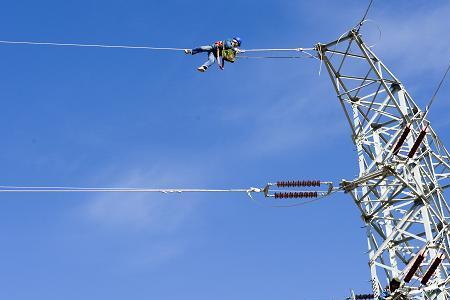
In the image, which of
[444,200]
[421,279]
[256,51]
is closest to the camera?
[421,279]

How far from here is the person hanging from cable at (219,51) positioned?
23234mm

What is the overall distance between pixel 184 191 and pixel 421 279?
22.0 feet

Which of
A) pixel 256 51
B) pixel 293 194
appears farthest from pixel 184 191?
pixel 256 51

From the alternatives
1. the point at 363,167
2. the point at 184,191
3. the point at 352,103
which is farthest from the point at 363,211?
the point at 184,191

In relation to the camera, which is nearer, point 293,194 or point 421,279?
point 421,279

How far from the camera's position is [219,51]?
23578mm

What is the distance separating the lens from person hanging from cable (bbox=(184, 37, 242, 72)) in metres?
23.2

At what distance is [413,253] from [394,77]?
16.7ft

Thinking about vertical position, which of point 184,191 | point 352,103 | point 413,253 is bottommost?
point 413,253

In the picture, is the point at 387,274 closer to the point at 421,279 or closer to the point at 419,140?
the point at 421,279

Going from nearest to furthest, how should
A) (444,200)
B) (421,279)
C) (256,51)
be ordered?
(421,279), (444,200), (256,51)

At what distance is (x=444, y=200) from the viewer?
2375 cm

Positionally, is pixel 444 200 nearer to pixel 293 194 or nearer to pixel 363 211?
pixel 363 211

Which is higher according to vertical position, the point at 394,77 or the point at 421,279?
the point at 394,77
